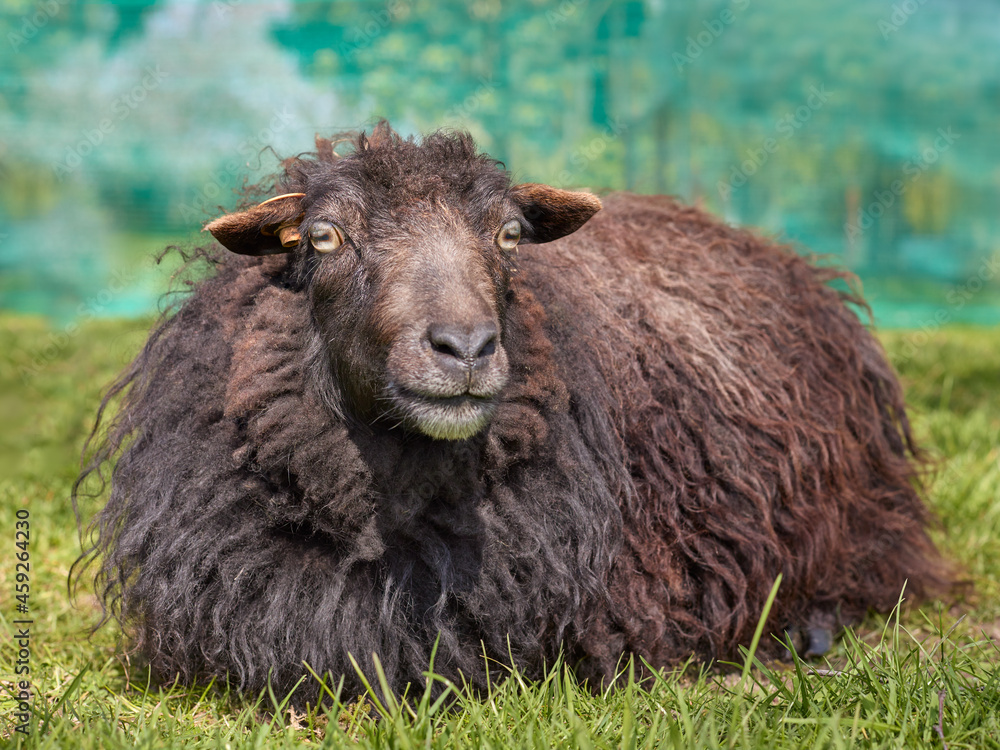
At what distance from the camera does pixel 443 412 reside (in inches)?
108

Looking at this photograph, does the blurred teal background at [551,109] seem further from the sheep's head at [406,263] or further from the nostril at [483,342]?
the nostril at [483,342]

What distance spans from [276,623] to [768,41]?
34.9ft

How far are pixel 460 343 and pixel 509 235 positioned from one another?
0.77 m

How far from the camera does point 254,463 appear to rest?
121 inches

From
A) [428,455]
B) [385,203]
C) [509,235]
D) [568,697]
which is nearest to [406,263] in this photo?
[385,203]

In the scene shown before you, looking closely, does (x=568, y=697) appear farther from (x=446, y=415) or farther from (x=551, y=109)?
(x=551, y=109)

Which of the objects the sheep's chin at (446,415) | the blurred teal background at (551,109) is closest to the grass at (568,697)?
the sheep's chin at (446,415)

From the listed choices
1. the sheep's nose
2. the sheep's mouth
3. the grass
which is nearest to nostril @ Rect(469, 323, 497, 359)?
the sheep's nose

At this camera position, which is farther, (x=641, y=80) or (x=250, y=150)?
(x=641, y=80)

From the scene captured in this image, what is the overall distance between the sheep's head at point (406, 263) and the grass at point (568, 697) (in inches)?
36.6

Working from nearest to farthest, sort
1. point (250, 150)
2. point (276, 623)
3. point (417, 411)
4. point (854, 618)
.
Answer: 1. point (417, 411)
2. point (276, 623)
3. point (854, 618)
4. point (250, 150)

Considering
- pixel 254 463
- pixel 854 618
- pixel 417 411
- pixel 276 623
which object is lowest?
pixel 854 618

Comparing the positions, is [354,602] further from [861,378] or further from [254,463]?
[861,378]

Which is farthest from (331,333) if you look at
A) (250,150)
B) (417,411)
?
(250,150)
